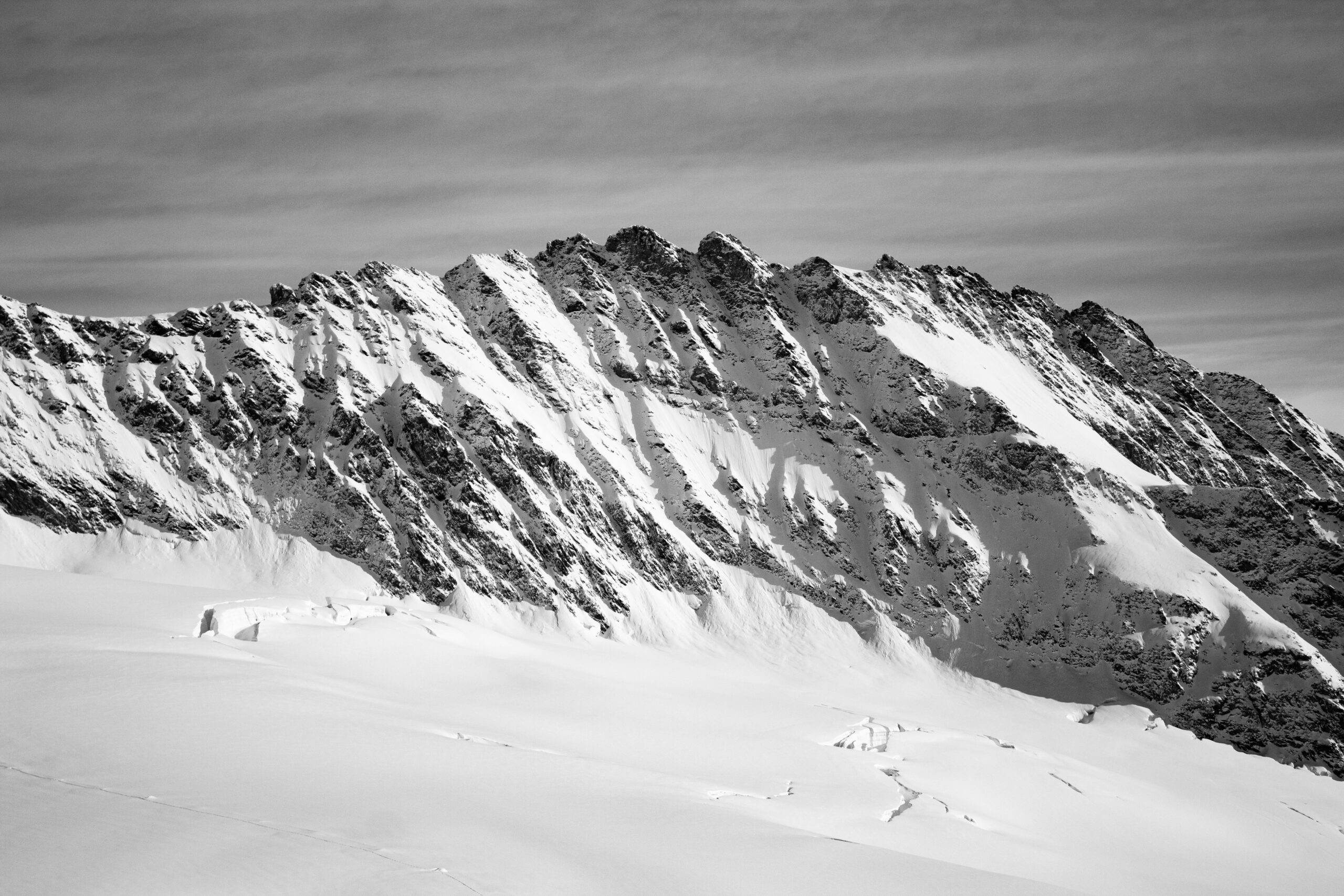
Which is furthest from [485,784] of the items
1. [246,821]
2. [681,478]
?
[681,478]

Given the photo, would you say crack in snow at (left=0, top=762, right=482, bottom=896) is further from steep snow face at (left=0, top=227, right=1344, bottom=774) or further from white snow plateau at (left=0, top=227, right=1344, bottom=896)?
steep snow face at (left=0, top=227, right=1344, bottom=774)

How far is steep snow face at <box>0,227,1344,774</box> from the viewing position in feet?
347

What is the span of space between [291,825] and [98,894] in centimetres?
461

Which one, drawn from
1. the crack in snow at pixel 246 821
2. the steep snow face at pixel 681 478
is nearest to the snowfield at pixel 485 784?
the crack in snow at pixel 246 821

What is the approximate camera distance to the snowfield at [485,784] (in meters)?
17.3

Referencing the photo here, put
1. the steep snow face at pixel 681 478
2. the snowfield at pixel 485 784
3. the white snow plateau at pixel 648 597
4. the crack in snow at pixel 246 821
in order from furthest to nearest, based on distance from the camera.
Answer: the steep snow face at pixel 681 478 < the white snow plateau at pixel 648 597 < the snowfield at pixel 485 784 < the crack in snow at pixel 246 821

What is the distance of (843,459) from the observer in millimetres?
139625

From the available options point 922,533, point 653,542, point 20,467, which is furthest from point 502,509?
point 922,533

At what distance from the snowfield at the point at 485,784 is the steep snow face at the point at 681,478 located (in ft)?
77.3

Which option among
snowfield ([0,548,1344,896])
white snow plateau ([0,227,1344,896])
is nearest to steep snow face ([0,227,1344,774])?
white snow plateau ([0,227,1344,896])

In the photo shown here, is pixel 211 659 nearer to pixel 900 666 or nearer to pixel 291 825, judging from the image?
pixel 291 825

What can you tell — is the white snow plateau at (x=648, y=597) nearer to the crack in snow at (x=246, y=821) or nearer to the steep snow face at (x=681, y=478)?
the crack in snow at (x=246, y=821)

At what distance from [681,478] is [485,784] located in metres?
106

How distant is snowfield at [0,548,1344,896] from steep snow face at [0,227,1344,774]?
23552 mm
